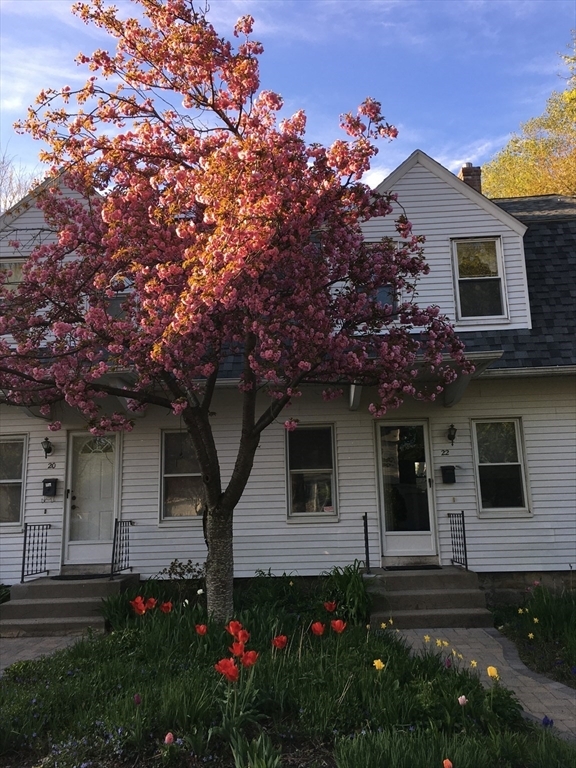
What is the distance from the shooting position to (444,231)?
10180mm

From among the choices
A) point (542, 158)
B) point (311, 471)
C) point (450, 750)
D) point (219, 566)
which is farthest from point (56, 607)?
point (542, 158)

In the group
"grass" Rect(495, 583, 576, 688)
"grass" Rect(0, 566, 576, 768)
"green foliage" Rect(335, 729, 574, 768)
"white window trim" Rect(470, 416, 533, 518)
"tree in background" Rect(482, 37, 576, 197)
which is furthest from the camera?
"tree in background" Rect(482, 37, 576, 197)

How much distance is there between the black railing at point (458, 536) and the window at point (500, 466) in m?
0.43

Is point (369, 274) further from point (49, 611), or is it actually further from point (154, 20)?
point (49, 611)

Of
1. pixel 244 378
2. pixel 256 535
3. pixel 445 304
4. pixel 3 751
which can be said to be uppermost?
pixel 445 304

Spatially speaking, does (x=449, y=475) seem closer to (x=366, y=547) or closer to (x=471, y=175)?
(x=366, y=547)

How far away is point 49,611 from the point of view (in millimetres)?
8109

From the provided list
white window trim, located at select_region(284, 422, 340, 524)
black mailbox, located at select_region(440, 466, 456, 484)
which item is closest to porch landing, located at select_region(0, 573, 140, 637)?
white window trim, located at select_region(284, 422, 340, 524)

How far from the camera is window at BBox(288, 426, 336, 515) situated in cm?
941

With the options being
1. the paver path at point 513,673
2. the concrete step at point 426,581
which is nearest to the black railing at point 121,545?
the concrete step at point 426,581

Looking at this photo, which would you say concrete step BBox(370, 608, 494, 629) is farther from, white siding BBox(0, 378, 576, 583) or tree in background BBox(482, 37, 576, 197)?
tree in background BBox(482, 37, 576, 197)

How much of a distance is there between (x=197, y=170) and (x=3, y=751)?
476 cm

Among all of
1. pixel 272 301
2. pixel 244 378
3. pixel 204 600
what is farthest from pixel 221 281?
pixel 204 600

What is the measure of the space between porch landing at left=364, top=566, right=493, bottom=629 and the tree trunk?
2.08m
